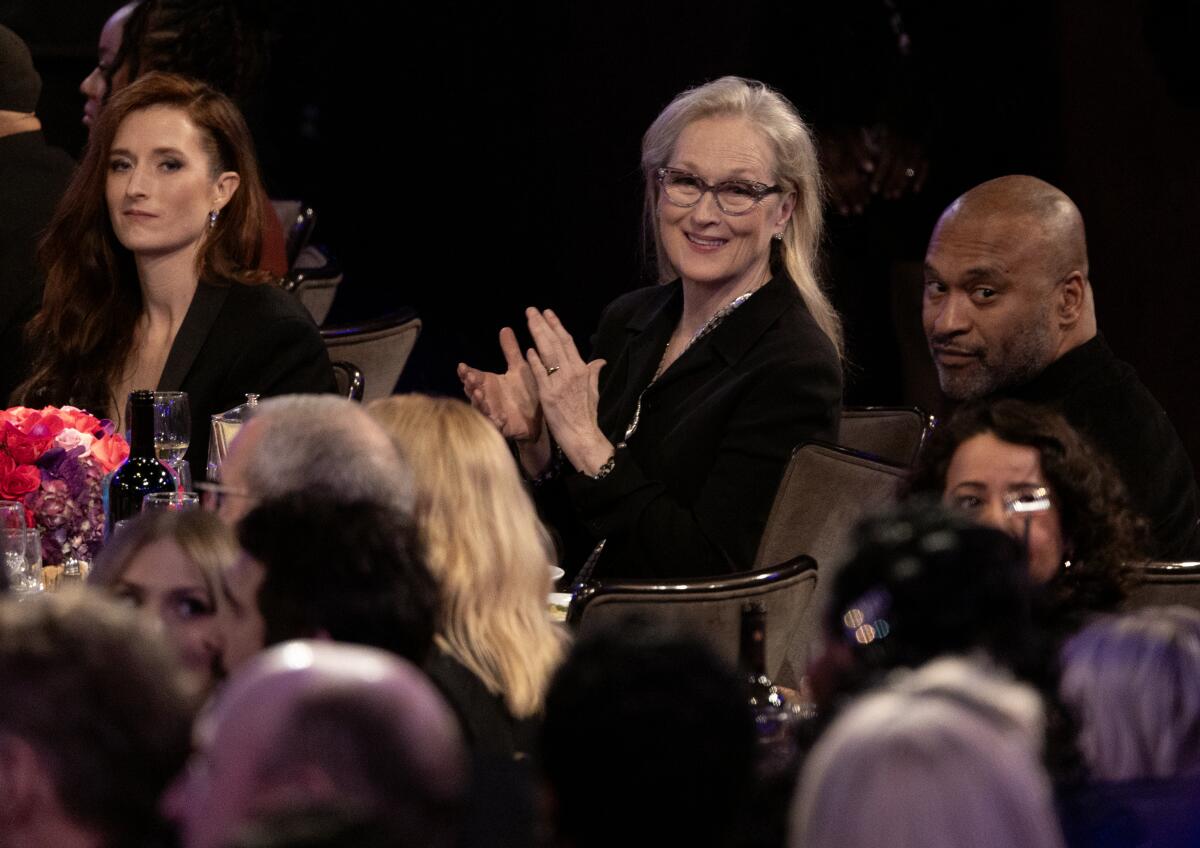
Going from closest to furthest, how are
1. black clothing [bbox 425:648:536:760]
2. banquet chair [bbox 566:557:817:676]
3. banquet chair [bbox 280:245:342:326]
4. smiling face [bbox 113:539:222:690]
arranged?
smiling face [bbox 113:539:222:690] → black clothing [bbox 425:648:536:760] → banquet chair [bbox 566:557:817:676] → banquet chair [bbox 280:245:342:326]

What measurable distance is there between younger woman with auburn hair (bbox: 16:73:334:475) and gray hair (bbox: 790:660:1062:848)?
2.78 metres

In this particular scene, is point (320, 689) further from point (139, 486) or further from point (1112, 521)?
point (139, 486)

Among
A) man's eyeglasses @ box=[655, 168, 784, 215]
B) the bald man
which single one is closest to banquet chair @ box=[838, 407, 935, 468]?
the bald man

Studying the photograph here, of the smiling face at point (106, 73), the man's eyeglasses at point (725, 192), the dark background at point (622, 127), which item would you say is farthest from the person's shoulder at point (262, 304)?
the dark background at point (622, 127)

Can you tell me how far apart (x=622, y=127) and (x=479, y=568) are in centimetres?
487

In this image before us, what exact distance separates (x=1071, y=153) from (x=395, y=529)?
5087mm

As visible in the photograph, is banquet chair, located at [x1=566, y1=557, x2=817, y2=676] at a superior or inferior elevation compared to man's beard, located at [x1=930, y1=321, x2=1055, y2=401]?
inferior

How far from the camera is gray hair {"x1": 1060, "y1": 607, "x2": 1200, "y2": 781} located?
4.14 feet

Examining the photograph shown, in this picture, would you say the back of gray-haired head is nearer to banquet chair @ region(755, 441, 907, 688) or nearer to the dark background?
banquet chair @ region(755, 441, 907, 688)

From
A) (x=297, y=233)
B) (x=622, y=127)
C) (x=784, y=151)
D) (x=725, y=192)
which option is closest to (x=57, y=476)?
(x=725, y=192)

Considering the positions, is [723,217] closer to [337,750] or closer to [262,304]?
[262,304]

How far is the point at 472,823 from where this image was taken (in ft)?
3.32

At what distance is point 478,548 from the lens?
1.86 metres

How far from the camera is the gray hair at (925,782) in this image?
0.88 metres
